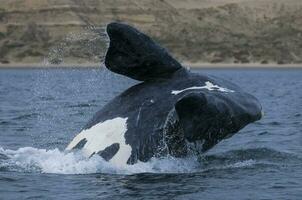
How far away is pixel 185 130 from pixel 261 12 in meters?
129

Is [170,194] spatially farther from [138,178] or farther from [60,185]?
[60,185]

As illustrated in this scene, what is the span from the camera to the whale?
436 inches

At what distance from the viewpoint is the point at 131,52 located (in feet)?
38.3

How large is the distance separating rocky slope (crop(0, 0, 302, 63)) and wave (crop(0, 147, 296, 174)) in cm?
7794

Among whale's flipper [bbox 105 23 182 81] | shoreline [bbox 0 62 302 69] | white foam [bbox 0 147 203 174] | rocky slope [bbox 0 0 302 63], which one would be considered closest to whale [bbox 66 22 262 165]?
whale's flipper [bbox 105 23 182 81]

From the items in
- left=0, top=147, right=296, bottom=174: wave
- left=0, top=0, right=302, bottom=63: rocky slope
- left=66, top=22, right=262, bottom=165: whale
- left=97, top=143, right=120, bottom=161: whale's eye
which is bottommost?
left=0, top=0, right=302, bottom=63: rocky slope

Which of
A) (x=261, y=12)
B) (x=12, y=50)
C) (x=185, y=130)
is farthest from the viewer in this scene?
(x=261, y=12)

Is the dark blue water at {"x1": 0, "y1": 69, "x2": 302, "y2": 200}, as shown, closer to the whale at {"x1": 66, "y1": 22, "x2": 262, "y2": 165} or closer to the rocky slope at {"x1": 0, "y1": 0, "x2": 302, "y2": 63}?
the whale at {"x1": 66, "y1": 22, "x2": 262, "y2": 165}

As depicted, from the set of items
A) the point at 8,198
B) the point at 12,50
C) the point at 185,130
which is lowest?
the point at 12,50

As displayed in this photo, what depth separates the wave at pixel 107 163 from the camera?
461 inches

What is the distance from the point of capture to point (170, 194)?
11.1 metres

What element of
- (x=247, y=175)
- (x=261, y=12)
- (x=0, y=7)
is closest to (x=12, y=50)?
(x=0, y=7)

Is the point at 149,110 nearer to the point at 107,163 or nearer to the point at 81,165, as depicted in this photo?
the point at 107,163

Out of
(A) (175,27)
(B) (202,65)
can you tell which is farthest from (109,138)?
(A) (175,27)
